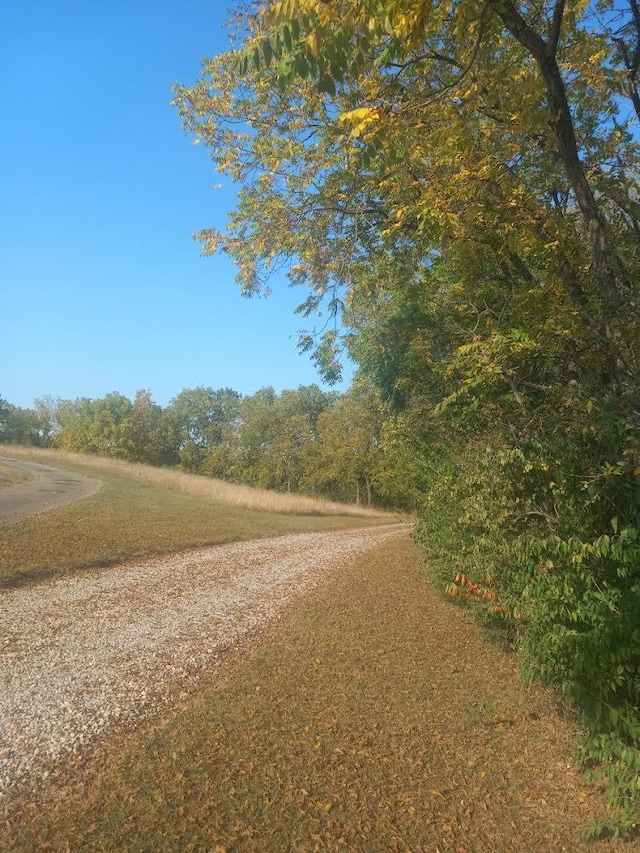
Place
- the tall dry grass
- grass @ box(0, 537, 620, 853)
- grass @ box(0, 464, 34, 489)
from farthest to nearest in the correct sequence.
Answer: the tall dry grass
grass @ box(0, 464, 34, 489)
grass @ box(0, 537, 620, 853)

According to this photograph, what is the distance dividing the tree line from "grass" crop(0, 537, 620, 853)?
0.63m

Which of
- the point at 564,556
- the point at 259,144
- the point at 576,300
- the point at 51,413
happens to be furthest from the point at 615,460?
the point at 51,413

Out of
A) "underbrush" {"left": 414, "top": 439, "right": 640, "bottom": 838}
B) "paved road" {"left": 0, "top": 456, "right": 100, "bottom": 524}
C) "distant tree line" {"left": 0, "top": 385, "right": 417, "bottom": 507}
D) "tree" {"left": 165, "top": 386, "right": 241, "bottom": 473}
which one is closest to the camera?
"underbrush" {"left": 414, "top": 439, "right": 640, "bottom": 838}

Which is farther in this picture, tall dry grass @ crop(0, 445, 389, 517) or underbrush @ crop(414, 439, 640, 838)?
tall dry grass @ crop(0, 445, 389, 517)

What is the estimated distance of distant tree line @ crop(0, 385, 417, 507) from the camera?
41.8 metres

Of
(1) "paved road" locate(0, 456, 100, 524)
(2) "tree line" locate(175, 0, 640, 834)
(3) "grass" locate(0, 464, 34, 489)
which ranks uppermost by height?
(2) "tree line" locate(175, 0, 640, 834)

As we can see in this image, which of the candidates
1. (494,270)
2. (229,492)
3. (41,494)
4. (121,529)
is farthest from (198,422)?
(494,270)

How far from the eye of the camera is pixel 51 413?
99.5 meters

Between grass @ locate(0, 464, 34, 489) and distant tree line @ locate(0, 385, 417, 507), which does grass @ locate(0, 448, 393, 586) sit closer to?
grass @ locate(0, 464, 34, 489)

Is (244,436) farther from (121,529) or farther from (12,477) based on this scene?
(121,529)

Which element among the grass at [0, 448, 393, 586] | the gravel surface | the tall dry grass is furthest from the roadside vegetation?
the tall dry grass

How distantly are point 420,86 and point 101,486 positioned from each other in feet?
72.7

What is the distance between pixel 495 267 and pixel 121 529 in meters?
11.0

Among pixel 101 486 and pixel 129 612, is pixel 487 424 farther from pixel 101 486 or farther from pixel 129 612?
pixel 101 486
